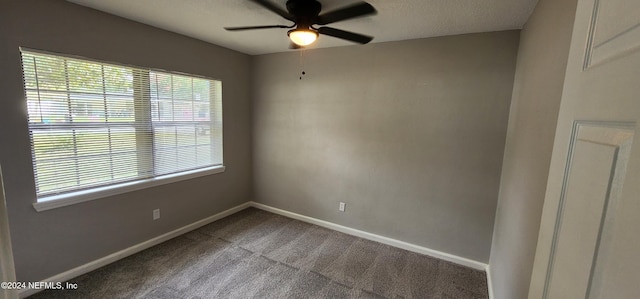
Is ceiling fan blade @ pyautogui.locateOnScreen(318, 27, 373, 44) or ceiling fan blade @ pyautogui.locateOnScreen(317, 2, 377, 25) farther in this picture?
ceiling fan blade @ pyautogui.locateOnScreen(318, 27, 373, 44)

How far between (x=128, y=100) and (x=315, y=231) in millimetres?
2596

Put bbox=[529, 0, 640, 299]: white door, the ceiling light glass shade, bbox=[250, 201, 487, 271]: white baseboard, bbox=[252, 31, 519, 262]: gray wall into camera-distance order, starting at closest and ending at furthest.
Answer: bbox=[529, 0, 640, 299]: white door
the ceiling light glass shade
bbox=[252, 31, 519, 262]: gray wall
bbox=[250, 201, 487, 271]: white baseboard

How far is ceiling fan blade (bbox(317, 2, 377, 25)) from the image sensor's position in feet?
5.16

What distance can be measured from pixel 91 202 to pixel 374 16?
3060 mm

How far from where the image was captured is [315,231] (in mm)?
3293

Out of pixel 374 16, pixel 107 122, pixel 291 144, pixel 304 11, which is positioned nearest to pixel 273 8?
pixel 304 11

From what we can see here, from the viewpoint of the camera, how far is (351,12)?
65.8 inches

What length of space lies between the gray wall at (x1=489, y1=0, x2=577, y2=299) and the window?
10.7 ft

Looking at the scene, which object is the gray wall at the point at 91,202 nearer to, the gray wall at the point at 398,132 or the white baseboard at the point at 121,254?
the white baseboard at the point at 121,254

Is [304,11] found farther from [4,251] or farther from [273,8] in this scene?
[4,251]

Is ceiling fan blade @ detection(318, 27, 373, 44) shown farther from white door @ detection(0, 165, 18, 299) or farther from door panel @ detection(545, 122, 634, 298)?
white door @ detection(0, 165, 18, 299)

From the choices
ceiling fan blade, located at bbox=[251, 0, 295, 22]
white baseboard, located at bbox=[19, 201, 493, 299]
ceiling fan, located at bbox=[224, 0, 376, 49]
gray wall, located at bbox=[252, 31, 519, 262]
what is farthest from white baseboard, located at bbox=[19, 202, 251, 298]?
ceiling fan blade, located at bbox=[251, 0, 295, 22]

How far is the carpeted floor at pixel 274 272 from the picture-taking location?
6.98ft

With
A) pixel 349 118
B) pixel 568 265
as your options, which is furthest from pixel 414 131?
pixel 568 265
